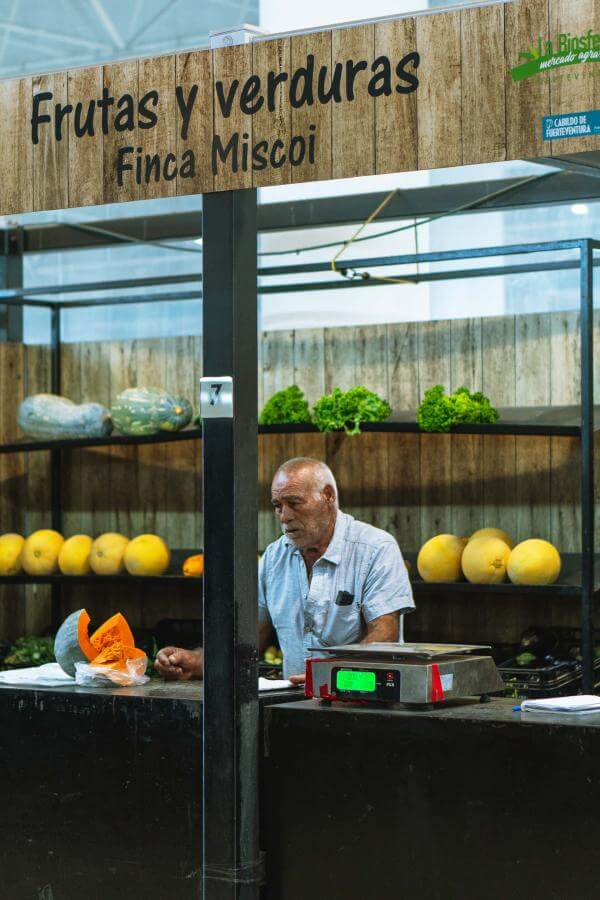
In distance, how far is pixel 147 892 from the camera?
3.34m

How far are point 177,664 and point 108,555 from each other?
8.38 feet

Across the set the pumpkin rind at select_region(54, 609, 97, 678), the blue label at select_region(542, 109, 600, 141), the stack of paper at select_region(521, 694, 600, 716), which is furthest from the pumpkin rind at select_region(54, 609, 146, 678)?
the blue label at select_region(542, 109, 600, 141)

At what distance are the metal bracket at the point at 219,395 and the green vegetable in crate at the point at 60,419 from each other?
322cm

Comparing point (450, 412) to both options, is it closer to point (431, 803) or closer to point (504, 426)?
point (504, 426)

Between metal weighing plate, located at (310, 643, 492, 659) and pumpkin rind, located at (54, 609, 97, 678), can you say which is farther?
pumpkin rind, located at (54, 609, 97, 678)

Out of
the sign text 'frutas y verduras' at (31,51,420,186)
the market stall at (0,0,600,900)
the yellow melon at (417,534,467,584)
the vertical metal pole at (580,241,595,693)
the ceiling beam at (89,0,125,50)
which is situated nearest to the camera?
the market stall at (0,0,600,900)

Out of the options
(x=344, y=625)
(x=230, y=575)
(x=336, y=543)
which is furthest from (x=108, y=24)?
(x=230, y=575)

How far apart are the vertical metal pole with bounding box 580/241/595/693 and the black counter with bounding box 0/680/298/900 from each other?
1954mm

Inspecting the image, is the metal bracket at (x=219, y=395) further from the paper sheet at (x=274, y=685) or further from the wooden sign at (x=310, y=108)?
the paper sheet at (x=274, y=685)

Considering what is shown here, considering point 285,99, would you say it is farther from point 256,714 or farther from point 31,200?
point 256,714

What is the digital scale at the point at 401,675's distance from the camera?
3.16 m

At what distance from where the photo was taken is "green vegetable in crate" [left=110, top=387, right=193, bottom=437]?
6.18m

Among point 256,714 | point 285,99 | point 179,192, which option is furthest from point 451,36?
point 256,714

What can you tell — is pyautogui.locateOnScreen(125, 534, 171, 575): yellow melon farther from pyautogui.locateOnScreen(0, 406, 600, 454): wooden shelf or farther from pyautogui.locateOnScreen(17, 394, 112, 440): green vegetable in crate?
pyautogui.locateOnScreen(17, 394, 112, 440): green vegetable in crate
